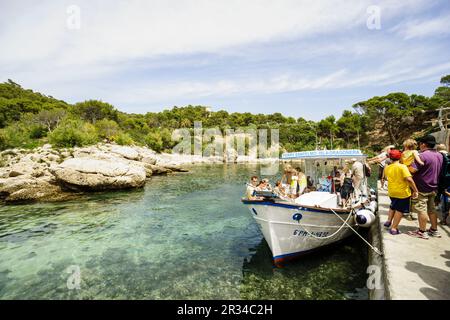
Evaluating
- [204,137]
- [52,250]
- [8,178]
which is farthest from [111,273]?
[204,137]

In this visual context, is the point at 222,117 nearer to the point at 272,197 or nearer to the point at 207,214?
the point at 207,214

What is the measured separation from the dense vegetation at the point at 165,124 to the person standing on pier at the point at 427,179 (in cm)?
3917

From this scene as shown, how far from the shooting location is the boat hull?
24.2 feet

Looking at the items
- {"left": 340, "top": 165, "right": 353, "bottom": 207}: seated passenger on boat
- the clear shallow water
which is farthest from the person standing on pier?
{"left": 340, "top": 165, "right": 353, "bottom": 207}: seated passenger on boat

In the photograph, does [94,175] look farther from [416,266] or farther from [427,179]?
[427,179]

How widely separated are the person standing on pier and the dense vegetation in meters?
39.2

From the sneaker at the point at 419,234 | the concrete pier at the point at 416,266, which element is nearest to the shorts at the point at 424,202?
the sneaker at the point at 419,234

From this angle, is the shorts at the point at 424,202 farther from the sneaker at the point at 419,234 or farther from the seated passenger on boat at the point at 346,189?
the seated passenger on boat at the point at 346,189

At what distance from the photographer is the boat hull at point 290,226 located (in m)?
7.37

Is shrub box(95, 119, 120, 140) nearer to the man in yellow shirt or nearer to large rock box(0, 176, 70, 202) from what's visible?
large rock box(0, 176, 70, 202)

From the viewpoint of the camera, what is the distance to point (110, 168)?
71.3 ft

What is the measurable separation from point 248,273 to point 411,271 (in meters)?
4.22

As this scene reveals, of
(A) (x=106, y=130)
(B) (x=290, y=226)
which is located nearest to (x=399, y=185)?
(B) (x=290, y=226)
